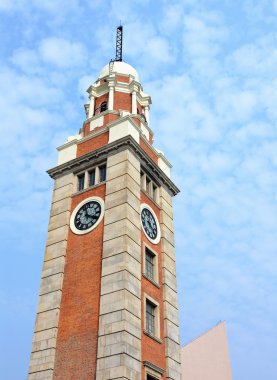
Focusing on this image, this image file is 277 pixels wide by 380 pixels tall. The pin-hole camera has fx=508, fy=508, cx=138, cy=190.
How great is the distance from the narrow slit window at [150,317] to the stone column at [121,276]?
4.84 ft

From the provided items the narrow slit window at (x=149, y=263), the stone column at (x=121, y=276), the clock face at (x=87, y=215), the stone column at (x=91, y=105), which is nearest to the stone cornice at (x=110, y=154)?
the stone column at (x=121, y=276)

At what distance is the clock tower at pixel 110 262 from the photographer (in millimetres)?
23875

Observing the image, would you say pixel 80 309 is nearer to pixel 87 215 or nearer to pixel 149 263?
pixel 149 263

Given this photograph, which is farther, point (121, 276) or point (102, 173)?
point (102, 173)

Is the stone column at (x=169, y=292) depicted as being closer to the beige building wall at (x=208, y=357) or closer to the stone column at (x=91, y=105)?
the stone column at (x=91, y=105)

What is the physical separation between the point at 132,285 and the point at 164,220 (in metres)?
7.54

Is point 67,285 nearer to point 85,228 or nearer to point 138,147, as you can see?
point 85,228

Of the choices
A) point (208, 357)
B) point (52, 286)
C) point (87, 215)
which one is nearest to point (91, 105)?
point (87, 215)

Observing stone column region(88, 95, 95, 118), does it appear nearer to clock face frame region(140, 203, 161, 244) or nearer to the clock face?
the clock face

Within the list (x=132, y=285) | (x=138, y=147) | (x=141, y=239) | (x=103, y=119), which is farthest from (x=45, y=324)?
(x=103, y=119)

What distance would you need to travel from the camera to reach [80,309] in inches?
1004

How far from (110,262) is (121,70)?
18.6 meters

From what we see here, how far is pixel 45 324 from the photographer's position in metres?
26.1

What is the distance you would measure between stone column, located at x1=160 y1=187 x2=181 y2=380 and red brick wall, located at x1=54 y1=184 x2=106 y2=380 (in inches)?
175
